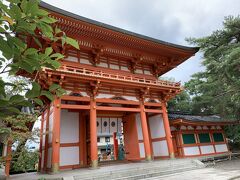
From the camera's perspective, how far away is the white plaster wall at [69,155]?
424 inches

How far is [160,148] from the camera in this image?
543 inches

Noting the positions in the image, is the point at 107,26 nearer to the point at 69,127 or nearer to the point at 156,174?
the point at 69,127

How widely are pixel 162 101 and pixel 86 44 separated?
256 inches

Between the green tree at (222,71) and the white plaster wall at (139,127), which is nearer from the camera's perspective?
the white plaster wall at (139,127)

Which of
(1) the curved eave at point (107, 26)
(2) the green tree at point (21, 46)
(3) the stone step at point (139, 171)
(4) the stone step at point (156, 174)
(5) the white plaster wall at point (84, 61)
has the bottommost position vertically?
(4) the stone step at point (156, 174)

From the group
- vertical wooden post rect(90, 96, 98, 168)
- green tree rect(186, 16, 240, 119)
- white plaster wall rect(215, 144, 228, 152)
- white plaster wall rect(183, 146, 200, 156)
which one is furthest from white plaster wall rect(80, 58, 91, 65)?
white plaster wall rect(215, 144, 228, 152)

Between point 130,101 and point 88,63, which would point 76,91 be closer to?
point 88,63

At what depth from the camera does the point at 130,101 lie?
12.6 m

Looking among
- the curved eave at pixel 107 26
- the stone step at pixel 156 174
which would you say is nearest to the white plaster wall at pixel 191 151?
the stone step at pixel 156 174

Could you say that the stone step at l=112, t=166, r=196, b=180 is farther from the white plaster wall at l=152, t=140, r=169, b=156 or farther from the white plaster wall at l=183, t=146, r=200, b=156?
the white plaster wall at l=183, t=146, r=200, b=156

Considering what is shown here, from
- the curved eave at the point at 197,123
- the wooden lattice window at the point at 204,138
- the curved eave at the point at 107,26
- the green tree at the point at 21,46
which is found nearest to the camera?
the green tree at the point at 21,46

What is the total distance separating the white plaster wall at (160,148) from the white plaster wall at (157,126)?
481 millimetres

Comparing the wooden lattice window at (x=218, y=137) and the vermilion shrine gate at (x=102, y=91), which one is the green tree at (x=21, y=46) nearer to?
the vermilion shrine gate at (x=102, y=91)

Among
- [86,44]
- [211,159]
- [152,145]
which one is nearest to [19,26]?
[86,44]
